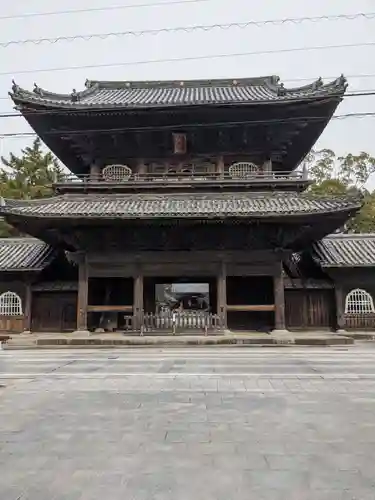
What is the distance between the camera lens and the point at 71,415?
5.76 metres

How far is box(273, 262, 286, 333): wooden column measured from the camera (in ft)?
58.1

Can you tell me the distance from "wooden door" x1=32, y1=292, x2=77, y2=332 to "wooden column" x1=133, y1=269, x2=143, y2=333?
3.08m

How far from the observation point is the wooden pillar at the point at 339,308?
18.6m

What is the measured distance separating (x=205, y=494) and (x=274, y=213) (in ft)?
45.4

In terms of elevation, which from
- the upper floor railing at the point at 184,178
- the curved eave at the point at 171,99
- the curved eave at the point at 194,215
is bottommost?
the curved eave at the point at 194,215

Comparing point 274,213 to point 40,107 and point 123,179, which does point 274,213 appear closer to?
point 123,179

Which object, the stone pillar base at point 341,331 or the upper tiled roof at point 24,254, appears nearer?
the stone pillar base at point 341,331

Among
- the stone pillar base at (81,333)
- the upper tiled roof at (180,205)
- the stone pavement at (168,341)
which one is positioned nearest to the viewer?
the stone pavement at (168,341)

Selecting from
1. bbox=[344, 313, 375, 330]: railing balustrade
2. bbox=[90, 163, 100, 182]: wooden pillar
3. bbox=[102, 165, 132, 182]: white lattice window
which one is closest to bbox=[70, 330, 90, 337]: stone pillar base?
bbox=[90, 163, 100, 182]: wooden pillar

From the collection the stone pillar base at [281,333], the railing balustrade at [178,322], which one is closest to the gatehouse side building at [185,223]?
the railing balustrade at [178,322]

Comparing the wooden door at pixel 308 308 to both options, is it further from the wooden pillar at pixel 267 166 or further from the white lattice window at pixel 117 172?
the white lattice window at pixel 117 172

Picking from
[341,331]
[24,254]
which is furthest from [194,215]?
[24,254]

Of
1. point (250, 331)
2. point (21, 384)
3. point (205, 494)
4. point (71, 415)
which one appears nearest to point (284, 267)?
point (250, 331)

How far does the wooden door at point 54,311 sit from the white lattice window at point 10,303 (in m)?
0.68
